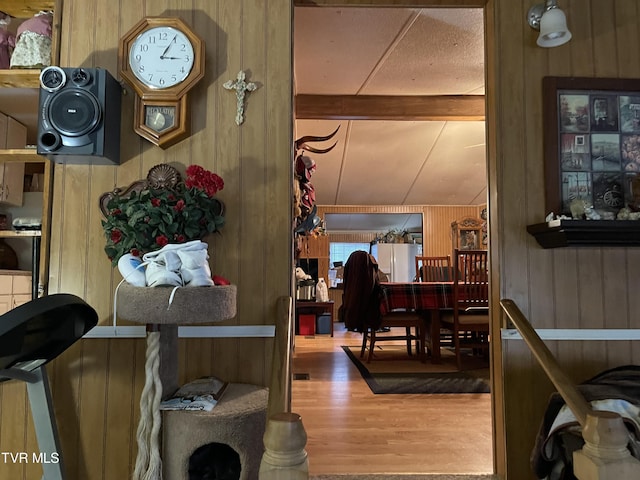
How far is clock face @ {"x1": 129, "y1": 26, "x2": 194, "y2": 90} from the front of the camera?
6.93 ft

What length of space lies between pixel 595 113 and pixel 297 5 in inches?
62.1

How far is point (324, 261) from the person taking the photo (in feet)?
29.7

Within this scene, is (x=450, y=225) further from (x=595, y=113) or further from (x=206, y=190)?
(x=206, y=190)

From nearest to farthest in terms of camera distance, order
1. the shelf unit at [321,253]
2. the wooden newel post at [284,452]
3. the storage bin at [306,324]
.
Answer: the wooden newel post at [284,452] < the storage bin at [306,324] < the shelf unit at [321,253]

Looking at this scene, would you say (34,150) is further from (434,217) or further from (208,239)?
(434,217)

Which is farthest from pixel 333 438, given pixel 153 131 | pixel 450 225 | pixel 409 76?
pixel 450 225

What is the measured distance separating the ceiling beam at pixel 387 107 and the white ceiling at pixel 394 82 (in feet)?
0.36

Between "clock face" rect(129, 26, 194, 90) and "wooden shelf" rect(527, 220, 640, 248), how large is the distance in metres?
1.79

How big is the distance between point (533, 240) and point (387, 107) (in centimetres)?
259

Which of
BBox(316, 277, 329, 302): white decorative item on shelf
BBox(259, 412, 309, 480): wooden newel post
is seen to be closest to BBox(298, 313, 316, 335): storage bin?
BBox(316, 277, 329, 302): white decorative item on shelf

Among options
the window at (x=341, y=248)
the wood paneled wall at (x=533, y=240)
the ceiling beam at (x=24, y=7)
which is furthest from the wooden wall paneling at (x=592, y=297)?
the window at (x=341, y=248)

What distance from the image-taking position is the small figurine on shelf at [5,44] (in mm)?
2229

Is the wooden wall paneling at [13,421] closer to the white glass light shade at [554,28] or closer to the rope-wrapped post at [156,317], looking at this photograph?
the rope-wrapped post at [156,317]

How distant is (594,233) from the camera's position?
1982mm
